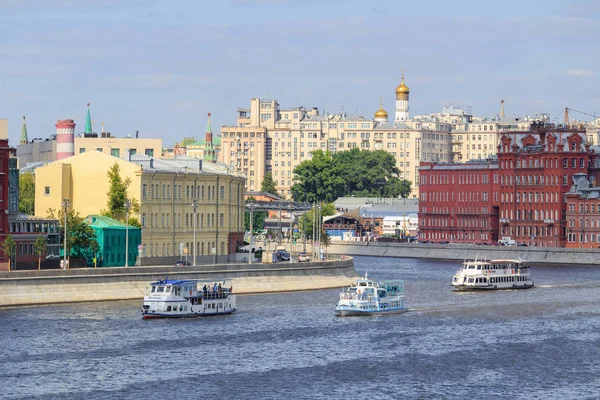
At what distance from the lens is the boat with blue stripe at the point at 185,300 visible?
368ft

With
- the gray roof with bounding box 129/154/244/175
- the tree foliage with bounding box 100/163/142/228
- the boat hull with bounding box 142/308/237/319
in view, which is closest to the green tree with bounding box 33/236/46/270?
the tree foliage with bounding box 100/163/142/228

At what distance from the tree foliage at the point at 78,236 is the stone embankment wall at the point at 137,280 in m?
8.65

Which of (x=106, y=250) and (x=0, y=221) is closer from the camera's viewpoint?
(x=0, y=221)

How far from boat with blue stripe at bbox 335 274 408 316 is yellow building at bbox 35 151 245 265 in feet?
69.3

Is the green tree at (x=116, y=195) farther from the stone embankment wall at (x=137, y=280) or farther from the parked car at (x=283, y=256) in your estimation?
the parked car at (x=283, y=256)

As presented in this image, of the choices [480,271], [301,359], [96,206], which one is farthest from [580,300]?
[301,359]

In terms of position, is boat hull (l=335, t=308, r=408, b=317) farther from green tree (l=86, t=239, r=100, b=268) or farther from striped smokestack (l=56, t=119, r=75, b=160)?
striped smokestack (l=56, t=119, r=75, b=160)

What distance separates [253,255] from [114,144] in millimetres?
29203

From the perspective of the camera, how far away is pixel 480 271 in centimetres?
15412

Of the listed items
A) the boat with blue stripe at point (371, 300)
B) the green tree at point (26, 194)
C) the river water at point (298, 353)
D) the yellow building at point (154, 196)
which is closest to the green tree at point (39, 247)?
the river water at point (298, 353)

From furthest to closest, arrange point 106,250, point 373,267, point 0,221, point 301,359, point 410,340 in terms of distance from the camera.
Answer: point 373,267 < point 106,250 < point 0,221 < point 410,340 < point 301,359

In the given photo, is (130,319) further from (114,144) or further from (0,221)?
(114,144)

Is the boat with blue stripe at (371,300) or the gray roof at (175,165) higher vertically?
the gray roof at (175,165)

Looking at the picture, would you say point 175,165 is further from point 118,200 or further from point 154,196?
point 118,200
